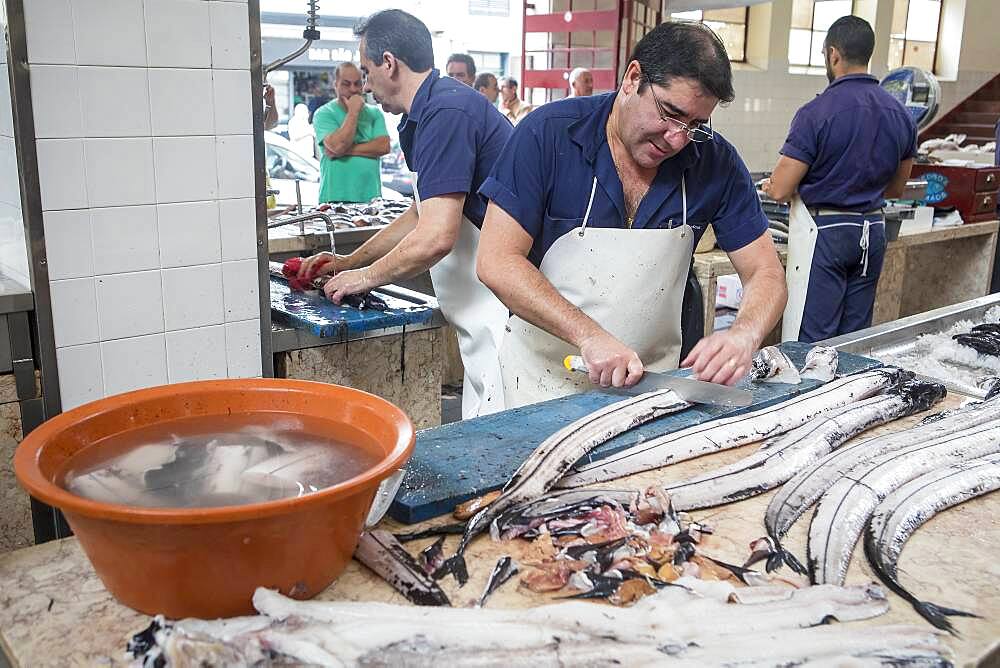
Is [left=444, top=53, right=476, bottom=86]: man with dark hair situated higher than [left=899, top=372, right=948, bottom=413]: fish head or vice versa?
[left=444, top=53, right=476, bottom=86]: man with dark hair

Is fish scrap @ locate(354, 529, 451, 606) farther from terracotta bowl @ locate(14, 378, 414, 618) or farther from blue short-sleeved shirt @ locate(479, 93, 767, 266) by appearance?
blue short-sleeved shirt @ locate(479, 93, 767, 266)

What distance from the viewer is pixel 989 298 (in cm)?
382

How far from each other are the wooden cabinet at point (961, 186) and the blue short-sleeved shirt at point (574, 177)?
4598mm

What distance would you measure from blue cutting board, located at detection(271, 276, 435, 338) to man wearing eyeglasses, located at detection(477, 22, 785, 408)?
0.56 meters

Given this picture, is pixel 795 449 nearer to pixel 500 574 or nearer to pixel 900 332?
pixel 500 574

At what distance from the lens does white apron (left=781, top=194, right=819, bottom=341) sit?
5074mm

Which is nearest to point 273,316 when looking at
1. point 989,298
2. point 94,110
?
point 94,110

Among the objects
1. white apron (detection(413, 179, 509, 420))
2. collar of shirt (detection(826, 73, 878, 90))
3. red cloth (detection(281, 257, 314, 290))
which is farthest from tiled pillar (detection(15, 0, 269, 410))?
collar of shirt (detection(826, 73, 878, 90))

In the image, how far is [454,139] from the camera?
10.7ft

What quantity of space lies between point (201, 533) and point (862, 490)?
4.16 ft

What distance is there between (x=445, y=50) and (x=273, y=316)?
35.7 feet

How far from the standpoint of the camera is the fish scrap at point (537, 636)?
1205 mm

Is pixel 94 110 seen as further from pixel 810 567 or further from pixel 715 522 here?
pixel 810 567

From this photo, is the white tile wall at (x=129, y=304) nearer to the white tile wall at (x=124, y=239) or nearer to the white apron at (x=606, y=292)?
the white tile wall at (x=124, y=239)
